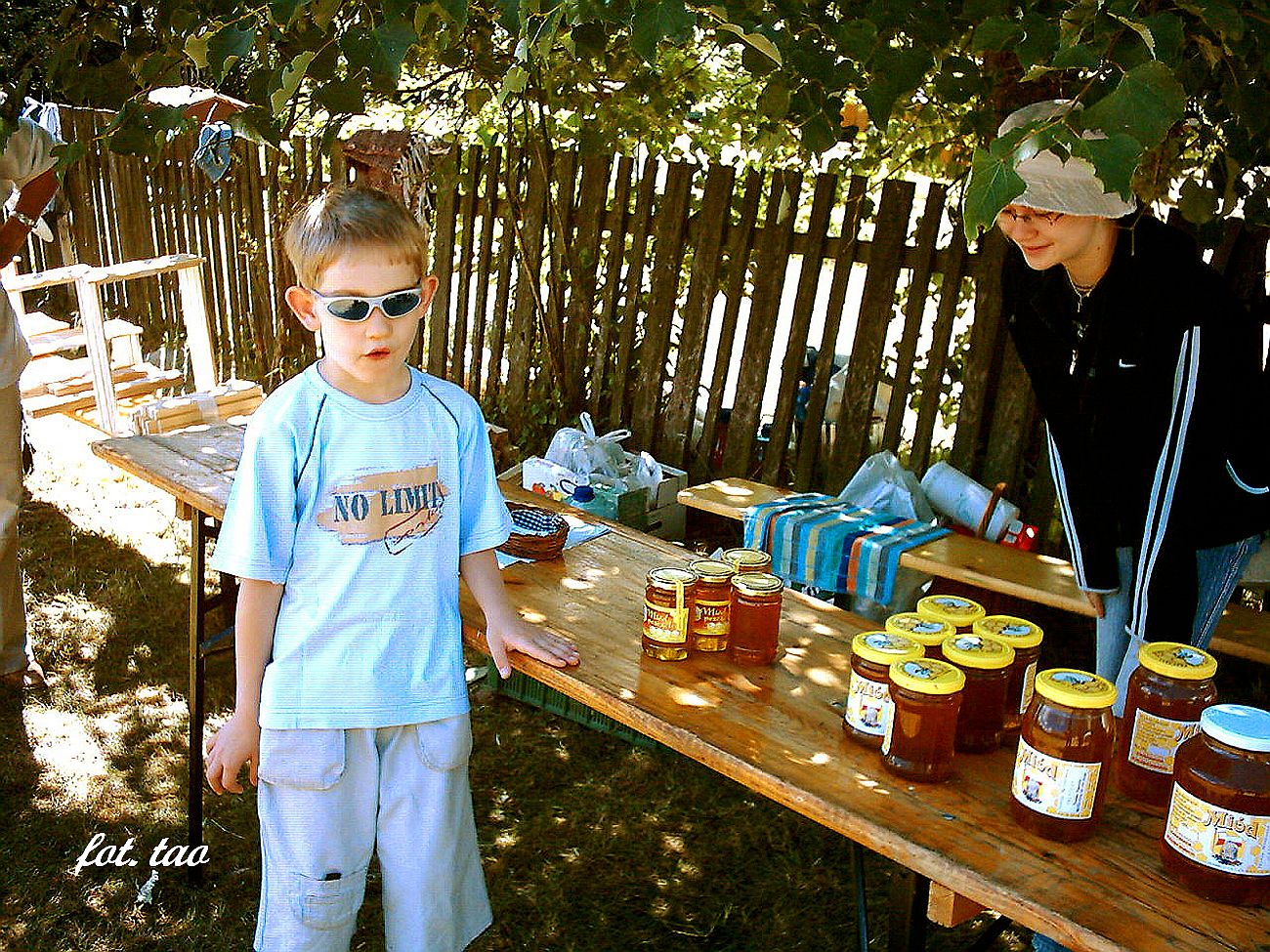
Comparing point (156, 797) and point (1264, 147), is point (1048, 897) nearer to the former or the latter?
point (1264, 147)

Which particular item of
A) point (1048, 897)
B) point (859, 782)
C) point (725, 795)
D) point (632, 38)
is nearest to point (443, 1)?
point (632, 38)

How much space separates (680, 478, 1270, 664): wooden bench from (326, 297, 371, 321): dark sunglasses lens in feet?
7.76

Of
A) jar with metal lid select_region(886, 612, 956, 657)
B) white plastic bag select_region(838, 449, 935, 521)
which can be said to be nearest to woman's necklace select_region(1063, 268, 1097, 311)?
jar with metal lid select_region(886, 612, 956, 657)

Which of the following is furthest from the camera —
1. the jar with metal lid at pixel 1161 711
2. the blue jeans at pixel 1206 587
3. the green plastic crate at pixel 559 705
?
the green plastic crate at pixel 559 705

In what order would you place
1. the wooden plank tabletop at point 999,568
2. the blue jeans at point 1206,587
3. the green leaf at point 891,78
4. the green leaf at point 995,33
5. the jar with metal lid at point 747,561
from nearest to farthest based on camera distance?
the green leaf at point 995,33, the green leaf at point 891,78, the jar with metal lid at point 747,561, the blue jeans at point 1206,587, the wooden plank tabletop at point 999,568

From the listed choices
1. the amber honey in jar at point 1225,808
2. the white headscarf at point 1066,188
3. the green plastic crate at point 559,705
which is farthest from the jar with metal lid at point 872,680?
the green plastic crate at point 559,705

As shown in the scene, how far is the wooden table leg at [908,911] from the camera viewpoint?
2.06m

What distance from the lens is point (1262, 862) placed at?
5.38 ft

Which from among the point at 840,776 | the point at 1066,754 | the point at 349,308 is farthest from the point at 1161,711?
the point at 349,308

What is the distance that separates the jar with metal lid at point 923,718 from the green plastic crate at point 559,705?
2573mm

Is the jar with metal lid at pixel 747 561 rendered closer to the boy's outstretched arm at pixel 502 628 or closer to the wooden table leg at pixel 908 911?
the boy's outstretched arm at pixel 502 628

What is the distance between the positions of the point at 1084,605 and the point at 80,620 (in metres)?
4.18

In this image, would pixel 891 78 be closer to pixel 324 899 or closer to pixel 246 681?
pixel 246 681

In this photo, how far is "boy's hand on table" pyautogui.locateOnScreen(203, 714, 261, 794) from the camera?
2.34 metres
